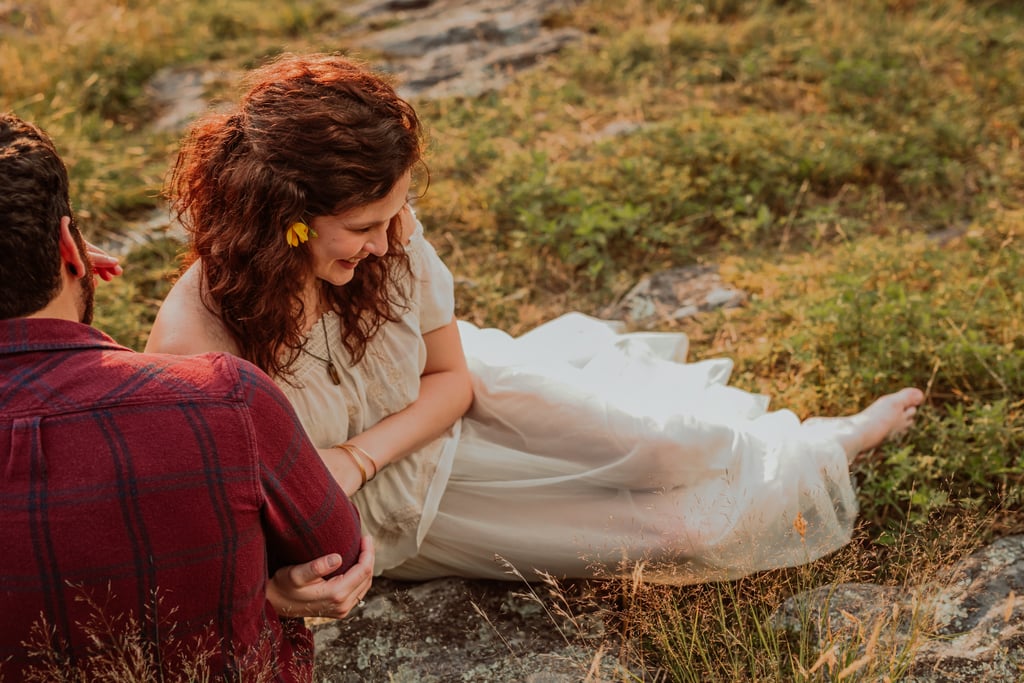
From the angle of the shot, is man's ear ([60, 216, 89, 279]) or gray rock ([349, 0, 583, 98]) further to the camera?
gray rock ([349, 0, 583, 98])

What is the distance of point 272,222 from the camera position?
2.32 meters

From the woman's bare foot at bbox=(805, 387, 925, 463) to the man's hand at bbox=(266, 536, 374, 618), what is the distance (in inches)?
68.8

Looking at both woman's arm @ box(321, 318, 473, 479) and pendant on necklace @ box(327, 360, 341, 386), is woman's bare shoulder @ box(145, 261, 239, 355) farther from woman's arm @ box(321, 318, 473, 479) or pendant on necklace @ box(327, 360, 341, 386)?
woman's arm @ box(321, 318, 473, 479)

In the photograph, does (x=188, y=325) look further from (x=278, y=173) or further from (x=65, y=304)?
(x=65, y=304)

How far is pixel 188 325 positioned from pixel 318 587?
0.77 meters

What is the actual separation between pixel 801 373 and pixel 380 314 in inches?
67.0

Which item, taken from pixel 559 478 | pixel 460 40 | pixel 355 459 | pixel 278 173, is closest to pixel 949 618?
pixel 559 478

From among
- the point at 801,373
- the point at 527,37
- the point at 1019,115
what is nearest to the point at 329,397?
the point at 801,373

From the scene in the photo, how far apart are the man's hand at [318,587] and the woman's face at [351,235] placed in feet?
2.42

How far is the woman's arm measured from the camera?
8.82 feet

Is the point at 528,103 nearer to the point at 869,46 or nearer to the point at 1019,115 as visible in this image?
the point at 869,46

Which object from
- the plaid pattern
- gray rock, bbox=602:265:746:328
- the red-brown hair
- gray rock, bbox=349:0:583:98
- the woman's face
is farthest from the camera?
gray rock, bbox=349:0:583:98

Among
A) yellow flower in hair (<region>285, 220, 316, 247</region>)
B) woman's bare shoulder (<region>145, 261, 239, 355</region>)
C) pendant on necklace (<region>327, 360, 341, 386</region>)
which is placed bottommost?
pendant on necklace (<region>327, 360, 341, 386</region>)

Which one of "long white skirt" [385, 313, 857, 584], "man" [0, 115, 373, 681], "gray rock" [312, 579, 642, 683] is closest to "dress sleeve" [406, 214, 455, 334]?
"long white skirt" [385, 313, 857, 584]
